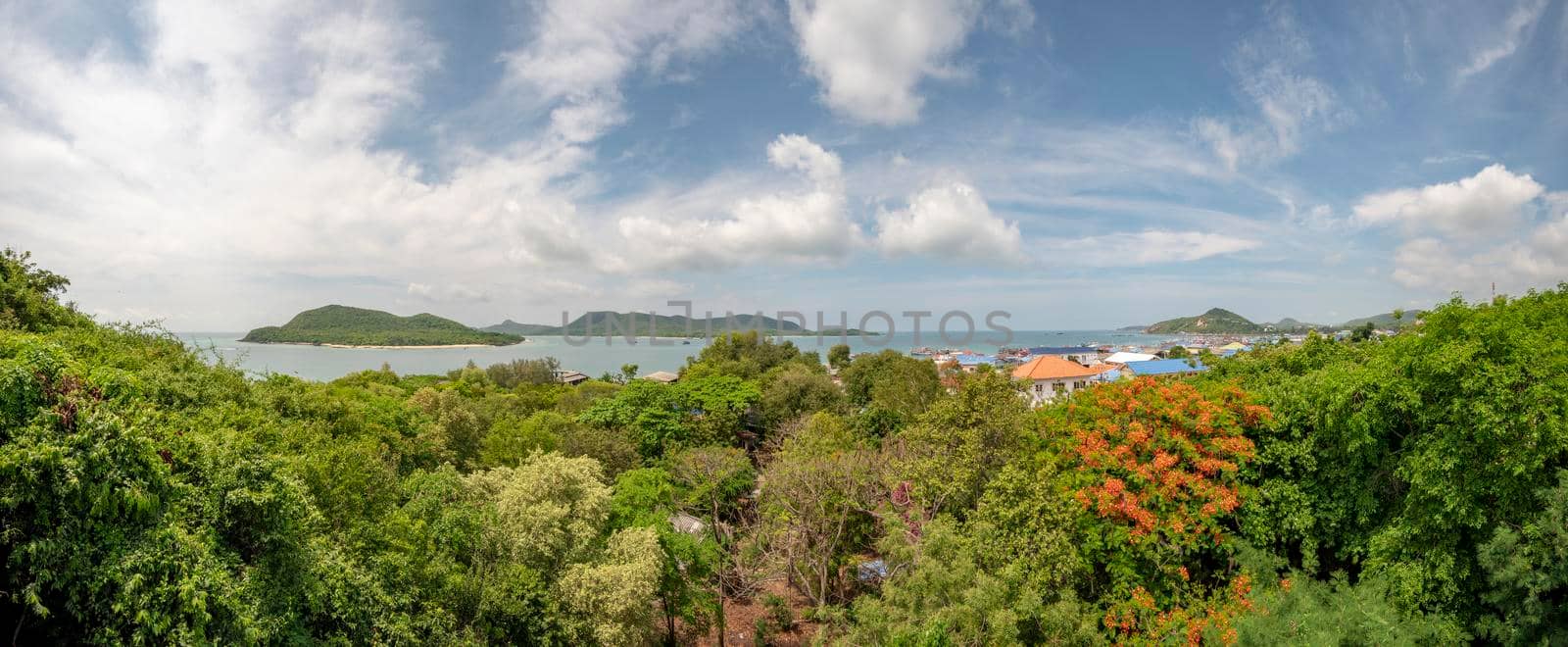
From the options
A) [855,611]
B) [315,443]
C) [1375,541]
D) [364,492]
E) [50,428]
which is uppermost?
[50,428]

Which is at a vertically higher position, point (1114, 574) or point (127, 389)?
point (127, 389)

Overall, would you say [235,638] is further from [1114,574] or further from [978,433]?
[1114,574]

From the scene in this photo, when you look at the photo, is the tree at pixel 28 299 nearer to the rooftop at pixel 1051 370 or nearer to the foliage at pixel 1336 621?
the foliage at pixel 1336 621

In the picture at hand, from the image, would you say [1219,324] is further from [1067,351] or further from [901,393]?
[901,393]

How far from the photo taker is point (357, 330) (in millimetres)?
99688

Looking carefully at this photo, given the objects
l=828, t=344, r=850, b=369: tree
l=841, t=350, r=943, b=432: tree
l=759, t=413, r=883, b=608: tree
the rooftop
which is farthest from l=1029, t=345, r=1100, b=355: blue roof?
l=759, t=413, r=883, b=608: tree

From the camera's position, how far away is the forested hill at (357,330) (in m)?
94.8

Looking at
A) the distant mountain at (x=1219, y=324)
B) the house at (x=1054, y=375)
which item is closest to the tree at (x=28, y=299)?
the house at (x=1054, y=375)

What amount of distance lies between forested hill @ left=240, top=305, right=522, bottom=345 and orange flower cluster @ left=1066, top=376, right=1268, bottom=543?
107 meters

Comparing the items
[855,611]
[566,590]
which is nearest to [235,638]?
[566,590]

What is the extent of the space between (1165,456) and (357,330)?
4597 inches

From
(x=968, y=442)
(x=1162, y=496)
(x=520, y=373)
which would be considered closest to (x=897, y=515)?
(x=968, y=442)

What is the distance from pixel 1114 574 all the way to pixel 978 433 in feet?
10.1

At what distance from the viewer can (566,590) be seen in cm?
992
